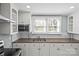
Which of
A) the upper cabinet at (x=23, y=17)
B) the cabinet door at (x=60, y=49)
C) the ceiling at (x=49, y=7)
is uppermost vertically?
the ceiling at (x=49, y=7)

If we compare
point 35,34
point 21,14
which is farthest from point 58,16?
point 21,14

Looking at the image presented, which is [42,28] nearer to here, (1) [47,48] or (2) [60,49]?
(1) [47,48]

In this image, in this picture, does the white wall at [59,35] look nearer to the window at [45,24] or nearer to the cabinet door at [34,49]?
the window at [45,24]

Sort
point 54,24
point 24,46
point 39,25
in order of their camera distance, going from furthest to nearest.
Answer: point 54,24 → point 39,25 → point 24,46

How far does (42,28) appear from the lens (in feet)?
12.3

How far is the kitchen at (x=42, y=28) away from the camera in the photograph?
265 cm

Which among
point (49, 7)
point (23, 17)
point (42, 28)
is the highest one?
point (49, 7)

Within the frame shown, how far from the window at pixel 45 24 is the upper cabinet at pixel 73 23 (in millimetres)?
431

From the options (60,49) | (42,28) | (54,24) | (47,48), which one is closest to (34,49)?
(47,48)

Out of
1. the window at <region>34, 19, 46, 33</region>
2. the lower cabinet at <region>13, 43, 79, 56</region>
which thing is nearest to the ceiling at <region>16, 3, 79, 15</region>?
the window at <region>34, 19, 46, 33</region>

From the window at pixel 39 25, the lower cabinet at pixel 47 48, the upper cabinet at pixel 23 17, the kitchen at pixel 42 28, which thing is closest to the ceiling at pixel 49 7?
the kitchen at pixel 42 28

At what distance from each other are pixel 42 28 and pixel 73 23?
1.21 m

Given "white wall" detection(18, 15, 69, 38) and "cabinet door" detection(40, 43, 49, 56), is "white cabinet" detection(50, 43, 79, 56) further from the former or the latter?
"white wall" detection(18, 15, 69, 38)

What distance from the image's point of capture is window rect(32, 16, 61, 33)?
370cm
